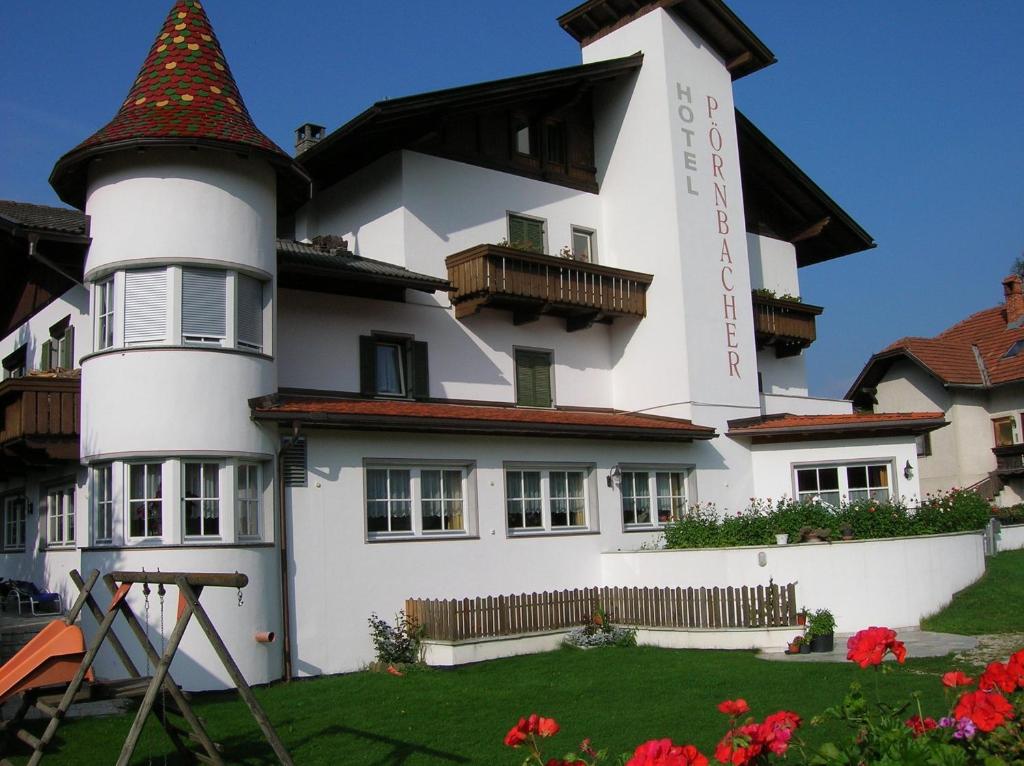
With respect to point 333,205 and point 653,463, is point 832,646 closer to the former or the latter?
point 653,463

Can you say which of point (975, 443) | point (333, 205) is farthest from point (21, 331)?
point (975, 443)

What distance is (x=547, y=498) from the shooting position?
66.4 feet

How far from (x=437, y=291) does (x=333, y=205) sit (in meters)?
4.49

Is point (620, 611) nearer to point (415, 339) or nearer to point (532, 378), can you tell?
point (532, 378)

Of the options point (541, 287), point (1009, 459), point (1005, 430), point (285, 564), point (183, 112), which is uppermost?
point (183, 112)

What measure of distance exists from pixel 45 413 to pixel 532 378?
1016cm

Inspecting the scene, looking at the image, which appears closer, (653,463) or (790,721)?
(790,721)

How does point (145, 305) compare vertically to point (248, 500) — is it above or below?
above

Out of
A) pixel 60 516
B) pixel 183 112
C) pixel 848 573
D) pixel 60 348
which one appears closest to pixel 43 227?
pixel 183 112

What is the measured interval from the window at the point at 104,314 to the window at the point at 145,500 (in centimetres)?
207

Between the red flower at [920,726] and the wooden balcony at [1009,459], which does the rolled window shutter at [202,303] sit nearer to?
the red flower at [920,726]

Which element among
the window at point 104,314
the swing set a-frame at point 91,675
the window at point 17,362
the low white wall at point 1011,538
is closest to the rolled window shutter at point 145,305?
the window at point 104,314

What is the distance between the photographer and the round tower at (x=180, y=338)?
50.2 ft

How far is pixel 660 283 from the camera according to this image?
2416 cm
